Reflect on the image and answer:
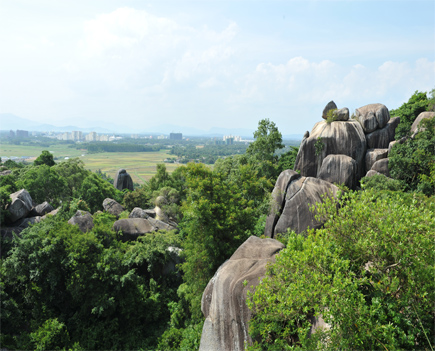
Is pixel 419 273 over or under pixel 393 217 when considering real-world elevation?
under

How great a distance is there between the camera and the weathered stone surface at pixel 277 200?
18.4 metres

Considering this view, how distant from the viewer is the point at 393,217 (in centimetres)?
667

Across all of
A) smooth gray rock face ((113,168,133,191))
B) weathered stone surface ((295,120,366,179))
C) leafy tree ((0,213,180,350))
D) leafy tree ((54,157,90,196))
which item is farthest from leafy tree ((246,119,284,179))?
smooth gray rock face ((113,168,133,191))

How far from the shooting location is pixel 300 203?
1761cm

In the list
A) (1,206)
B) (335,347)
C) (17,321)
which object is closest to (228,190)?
(335,347)

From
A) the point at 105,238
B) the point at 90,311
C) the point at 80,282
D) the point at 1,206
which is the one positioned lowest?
the point at 90,311

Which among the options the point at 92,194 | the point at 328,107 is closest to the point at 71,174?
the point at 92,194

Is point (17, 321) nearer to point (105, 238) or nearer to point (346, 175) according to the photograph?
point (105, 238)

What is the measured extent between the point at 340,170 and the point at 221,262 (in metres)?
14.2

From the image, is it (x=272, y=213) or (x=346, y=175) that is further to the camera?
(x=346, y=175)

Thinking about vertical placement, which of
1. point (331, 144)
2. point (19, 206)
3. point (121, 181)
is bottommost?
point (121, 181)

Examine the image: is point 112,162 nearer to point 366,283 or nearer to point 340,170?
point 340,170

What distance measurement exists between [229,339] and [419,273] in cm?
623

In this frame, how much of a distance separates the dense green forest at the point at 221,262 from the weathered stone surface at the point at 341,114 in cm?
443
